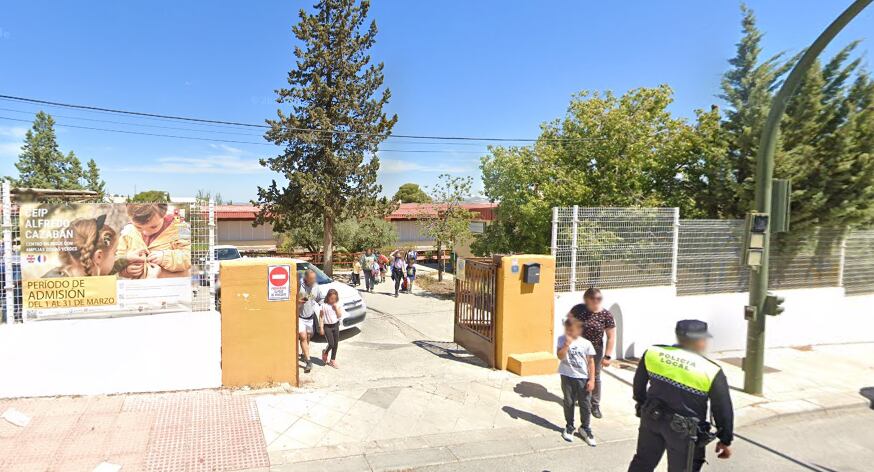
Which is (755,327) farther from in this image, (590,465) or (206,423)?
(206,423)

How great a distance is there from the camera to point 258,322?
261 inches

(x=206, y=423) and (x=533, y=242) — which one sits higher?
(x=533, y=242)

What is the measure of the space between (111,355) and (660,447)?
6038mm

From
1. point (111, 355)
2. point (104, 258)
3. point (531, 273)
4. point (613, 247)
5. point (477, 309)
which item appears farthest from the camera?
point (613, 247)

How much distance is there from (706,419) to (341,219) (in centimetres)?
1799

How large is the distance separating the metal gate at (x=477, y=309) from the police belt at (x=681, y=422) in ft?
14.0

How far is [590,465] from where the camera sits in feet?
17.4

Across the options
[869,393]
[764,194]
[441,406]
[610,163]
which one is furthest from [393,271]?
[869,393]

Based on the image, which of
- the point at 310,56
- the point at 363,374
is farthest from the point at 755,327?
the point at 310,56

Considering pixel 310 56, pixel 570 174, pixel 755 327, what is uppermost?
pixel 310 56

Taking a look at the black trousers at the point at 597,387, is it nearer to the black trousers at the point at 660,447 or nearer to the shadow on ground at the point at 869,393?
the black trousers at the point at 660,447

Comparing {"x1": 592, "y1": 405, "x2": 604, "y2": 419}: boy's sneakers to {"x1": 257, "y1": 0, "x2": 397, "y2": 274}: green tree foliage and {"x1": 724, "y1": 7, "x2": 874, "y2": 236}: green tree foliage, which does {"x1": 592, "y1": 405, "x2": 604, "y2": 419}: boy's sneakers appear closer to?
{"x1": 724, "y1": 7, "x2": 874, "y2": 236}: green tree foliage

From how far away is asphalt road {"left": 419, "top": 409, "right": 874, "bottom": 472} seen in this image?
5.27 metres

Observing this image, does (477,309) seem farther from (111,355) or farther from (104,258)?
(104,258)
